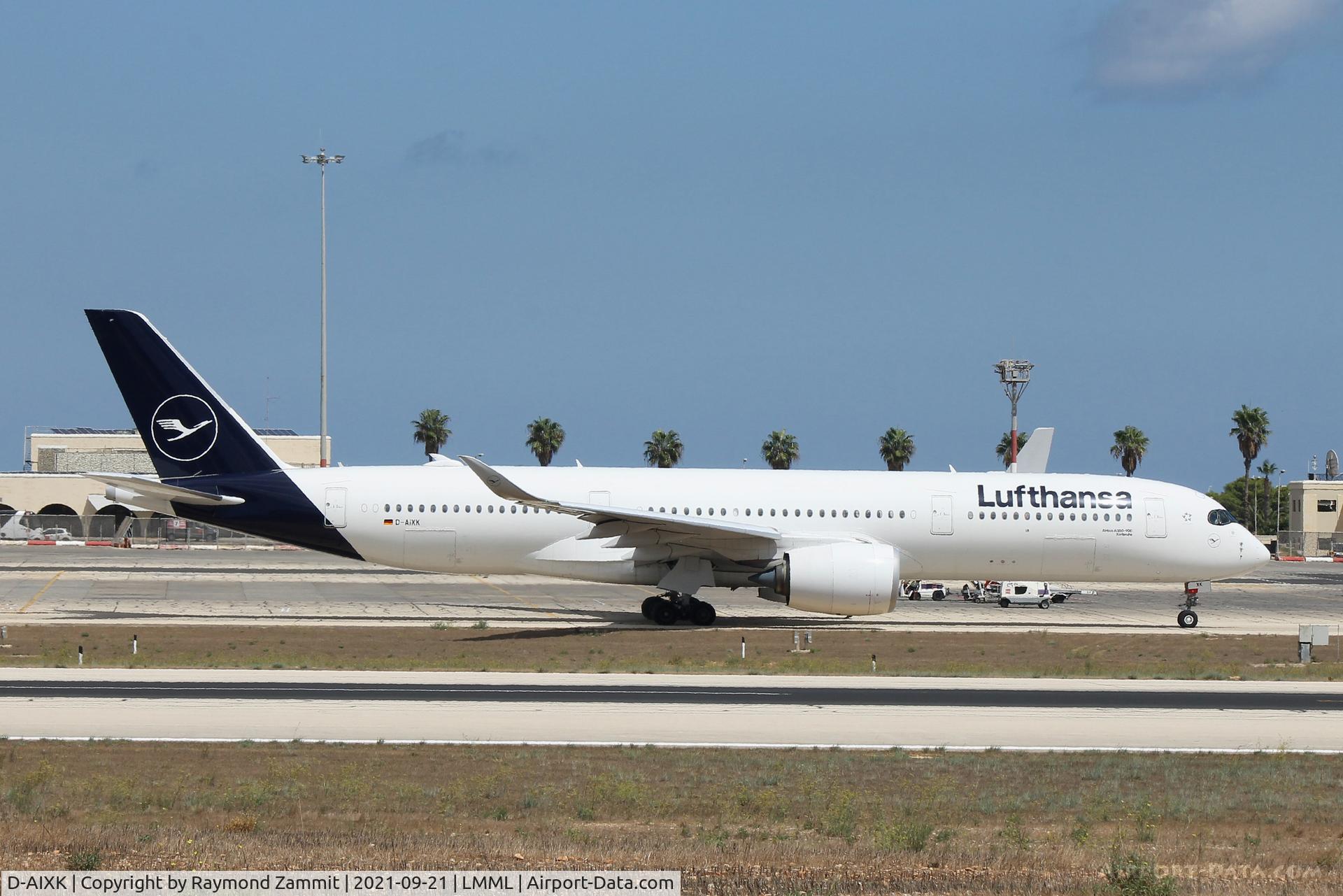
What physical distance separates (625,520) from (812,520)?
213 inches

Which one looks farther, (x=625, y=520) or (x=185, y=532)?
(x=185, y=532)

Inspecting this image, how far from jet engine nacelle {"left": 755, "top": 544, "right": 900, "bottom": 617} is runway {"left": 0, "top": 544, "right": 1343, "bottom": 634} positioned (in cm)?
203

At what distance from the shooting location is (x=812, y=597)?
33812mm

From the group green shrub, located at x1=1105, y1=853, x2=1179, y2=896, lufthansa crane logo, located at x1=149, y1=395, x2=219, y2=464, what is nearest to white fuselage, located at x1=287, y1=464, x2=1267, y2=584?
lufthansa crane logo, located at x1=149, y1=395, x2=219, y2=464

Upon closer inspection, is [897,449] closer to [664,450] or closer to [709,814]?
[664,450]

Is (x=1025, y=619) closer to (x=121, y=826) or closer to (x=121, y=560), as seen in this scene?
(x=121, y=826)

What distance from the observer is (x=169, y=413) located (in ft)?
120

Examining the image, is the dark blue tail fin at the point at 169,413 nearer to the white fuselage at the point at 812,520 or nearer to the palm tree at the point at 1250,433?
the white fuselage at the point at 812,520

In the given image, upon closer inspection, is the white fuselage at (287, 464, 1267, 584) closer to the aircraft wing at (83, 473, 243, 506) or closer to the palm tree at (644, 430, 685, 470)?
the aircraft wing at (83, 473, 243, 506)

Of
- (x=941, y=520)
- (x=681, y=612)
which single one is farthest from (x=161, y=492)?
(x=941, y=520)

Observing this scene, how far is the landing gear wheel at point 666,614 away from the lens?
35.7 meters

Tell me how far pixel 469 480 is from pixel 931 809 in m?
24.8

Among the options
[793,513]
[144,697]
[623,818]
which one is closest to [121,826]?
[623,818]

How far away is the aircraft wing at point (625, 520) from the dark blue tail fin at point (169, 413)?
7275 mm
